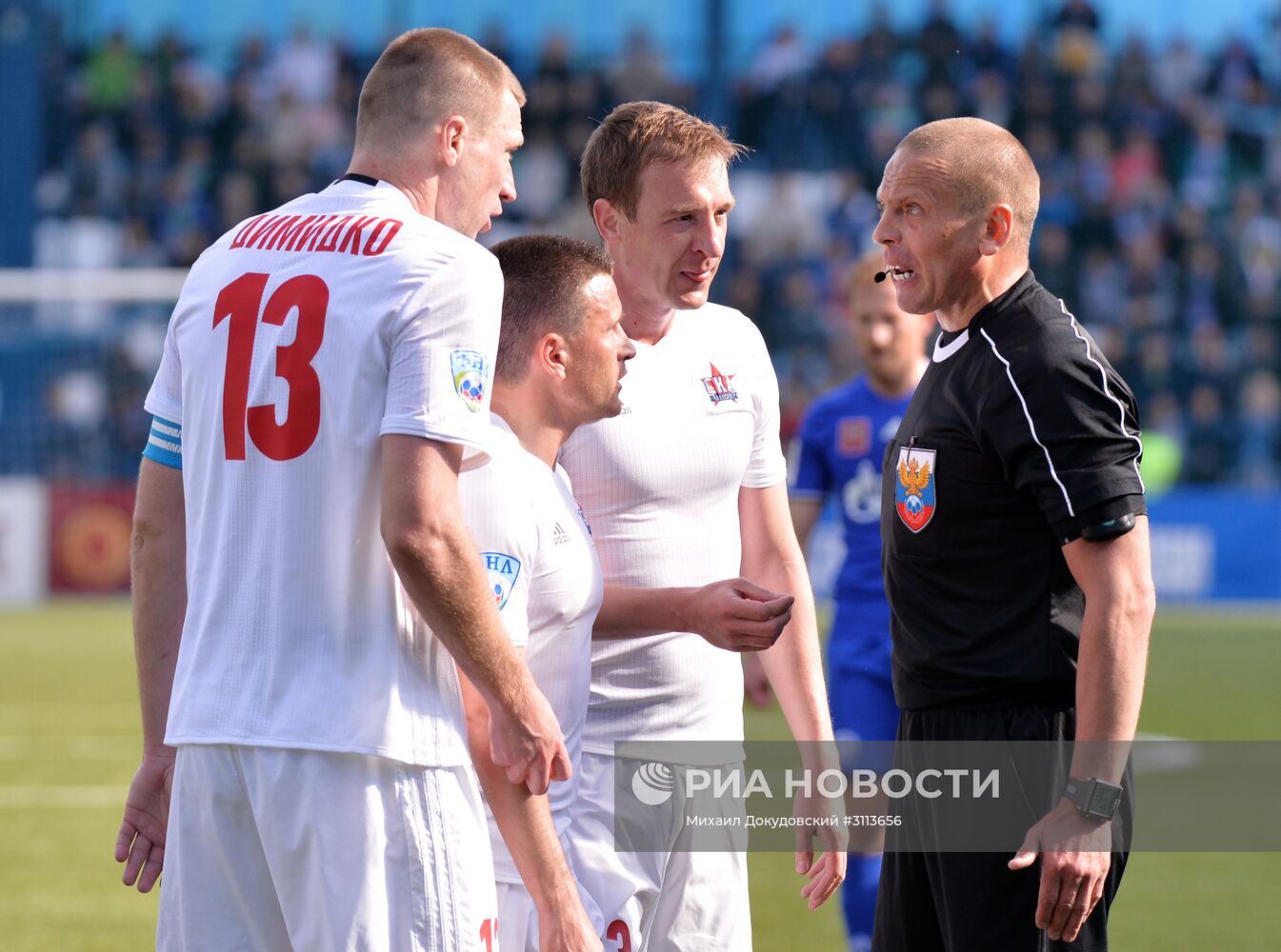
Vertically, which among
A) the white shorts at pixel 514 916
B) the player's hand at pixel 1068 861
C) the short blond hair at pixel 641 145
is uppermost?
the short blond hair at pixel 641 145

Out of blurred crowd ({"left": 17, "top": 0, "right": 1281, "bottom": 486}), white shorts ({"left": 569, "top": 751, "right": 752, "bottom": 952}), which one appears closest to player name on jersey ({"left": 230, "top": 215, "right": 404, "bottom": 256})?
white shorts ({"left": 569, "top": 751, "right": 752, "bottom": 952})

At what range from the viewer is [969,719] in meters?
3.22

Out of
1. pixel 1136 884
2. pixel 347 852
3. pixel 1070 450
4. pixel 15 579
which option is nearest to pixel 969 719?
pixel 1070 450

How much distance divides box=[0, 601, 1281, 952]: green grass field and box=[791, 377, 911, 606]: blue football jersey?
4.83ft

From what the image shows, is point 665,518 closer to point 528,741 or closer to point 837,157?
point 528,741

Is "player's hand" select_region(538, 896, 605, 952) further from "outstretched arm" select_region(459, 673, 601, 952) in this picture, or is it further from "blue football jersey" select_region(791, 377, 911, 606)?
"blue football jersey" select_region(791, 377, 911, 606)

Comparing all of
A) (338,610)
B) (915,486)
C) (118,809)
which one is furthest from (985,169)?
(118,809)

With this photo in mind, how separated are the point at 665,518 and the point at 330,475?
111cm

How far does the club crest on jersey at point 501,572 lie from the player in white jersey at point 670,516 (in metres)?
0.60

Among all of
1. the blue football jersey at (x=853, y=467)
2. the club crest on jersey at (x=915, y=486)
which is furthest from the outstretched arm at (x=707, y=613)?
the blue football jersey at (x=853, y=467)

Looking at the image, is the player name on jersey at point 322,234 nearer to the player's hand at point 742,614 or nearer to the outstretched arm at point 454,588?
the outstretched arm at point 454,588

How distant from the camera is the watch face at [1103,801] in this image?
2.89m

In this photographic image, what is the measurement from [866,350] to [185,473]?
3465 mm

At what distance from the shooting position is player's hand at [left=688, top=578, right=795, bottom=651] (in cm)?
311
